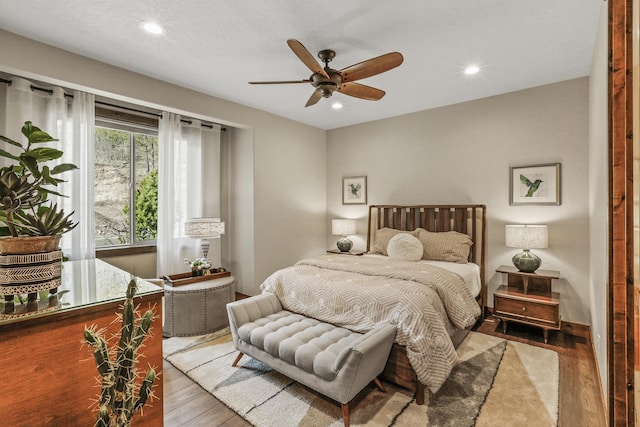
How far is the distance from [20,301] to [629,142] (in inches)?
86.0

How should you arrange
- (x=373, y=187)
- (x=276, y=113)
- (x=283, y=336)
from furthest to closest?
1. (x=373, y=187)
2. (x=276, y=113)
3. (x=283, y=336)

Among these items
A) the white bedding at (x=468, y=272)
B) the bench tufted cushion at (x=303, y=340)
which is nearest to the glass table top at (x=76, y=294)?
the bench tufted cushion at (x=303, y=340)

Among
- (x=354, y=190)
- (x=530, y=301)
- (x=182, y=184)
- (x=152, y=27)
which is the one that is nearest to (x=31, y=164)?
(x=152, y=27)

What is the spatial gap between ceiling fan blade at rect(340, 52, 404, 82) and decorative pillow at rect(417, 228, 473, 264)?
7.55 feet

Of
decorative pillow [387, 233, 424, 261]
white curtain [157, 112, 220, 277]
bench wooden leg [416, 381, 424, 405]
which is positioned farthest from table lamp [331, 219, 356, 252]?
bench wooden leg [416, 381, 424, 405]

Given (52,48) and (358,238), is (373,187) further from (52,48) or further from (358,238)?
(52,48)

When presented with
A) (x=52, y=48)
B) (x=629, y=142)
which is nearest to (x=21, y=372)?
(x=629, y=142)

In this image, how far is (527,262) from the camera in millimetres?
3316

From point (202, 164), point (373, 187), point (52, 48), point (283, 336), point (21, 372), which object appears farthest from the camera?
point (373, 187)

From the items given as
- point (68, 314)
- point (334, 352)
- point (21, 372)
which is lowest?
point (334, 352)

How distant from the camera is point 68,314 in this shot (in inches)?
39.0

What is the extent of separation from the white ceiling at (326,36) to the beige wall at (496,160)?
0.37 metres

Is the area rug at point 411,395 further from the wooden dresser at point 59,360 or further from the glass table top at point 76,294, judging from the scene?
the glass table top at point 76,294

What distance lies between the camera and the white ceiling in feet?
7.07
